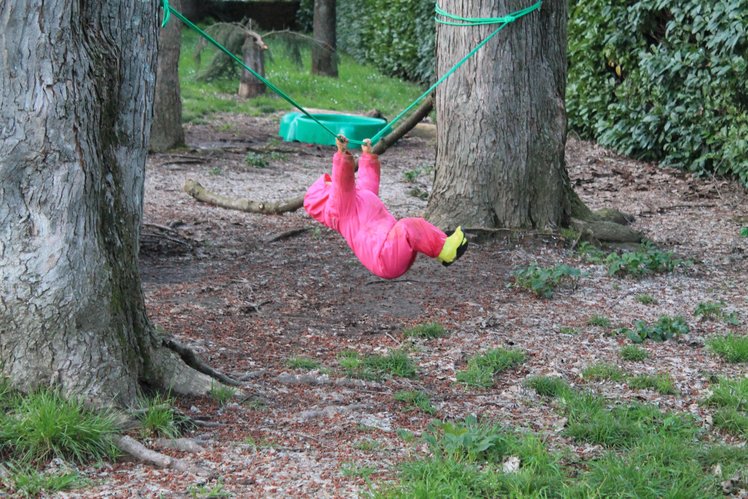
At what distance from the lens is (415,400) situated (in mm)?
4191

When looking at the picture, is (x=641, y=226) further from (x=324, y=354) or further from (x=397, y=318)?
(x=324, y=354)

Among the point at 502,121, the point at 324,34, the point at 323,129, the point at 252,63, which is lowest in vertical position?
the point at 323,129

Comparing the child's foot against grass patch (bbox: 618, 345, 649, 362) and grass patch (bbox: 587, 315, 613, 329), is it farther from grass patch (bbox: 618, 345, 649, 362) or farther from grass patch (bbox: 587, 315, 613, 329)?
grass patch (bbox: 587, 315, 613, 329)

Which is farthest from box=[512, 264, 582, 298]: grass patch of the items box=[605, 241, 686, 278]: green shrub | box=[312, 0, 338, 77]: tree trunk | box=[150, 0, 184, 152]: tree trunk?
box=[312, 0, 338, 77]: tree trunk

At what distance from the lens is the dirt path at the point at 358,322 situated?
11.7ft

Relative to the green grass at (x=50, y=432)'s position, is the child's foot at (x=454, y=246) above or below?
above

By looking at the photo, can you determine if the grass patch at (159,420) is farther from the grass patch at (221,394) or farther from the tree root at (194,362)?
the tree root at (194,362)

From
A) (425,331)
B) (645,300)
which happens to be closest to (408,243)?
(425,331)

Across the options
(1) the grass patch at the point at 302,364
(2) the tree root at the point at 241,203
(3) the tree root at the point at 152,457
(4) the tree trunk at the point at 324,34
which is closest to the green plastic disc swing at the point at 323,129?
(2) the tree root at the point at 241,203

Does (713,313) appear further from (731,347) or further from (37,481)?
(37,481)

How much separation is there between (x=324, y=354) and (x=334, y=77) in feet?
49.9

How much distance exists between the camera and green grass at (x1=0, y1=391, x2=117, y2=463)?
3.29 meters

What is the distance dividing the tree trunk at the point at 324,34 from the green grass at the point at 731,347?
14.1 meters

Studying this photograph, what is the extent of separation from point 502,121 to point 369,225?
8.55 ft
